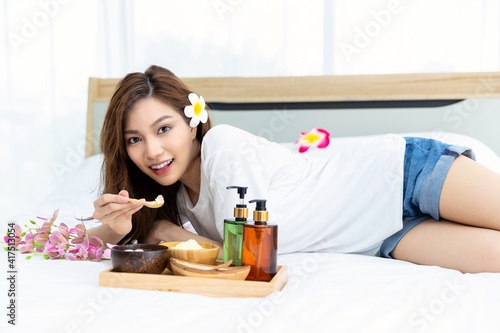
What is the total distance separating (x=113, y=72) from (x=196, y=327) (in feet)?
7.73

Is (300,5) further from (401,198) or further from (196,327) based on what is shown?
(196,327)

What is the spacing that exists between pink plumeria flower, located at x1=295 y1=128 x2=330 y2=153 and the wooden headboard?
261 millimetres

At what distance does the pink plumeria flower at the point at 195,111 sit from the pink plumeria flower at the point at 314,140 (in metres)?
0.82

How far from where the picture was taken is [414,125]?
2.59 meters

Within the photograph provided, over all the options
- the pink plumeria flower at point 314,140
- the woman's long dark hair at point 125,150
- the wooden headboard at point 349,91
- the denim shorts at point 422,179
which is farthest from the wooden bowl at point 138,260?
the wooden headboard at point 349,91

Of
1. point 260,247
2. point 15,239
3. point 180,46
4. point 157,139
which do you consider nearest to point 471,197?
point 260,247

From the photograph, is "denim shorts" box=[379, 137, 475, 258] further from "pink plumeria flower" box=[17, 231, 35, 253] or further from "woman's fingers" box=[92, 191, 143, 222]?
"pink plumeria flower" box=[17, 231, 35, 253]

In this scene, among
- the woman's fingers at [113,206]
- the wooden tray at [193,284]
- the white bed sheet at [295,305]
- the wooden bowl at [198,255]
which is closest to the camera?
the white bed sheet at [295,305]

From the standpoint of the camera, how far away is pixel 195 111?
159cm

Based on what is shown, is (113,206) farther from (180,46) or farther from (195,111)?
(180,46)

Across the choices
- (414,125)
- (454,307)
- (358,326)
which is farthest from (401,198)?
(414,125)

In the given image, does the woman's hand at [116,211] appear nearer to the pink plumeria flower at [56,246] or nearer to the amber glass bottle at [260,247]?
the pink plumeria flower at [56,246]

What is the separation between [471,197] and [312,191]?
0.44 meters

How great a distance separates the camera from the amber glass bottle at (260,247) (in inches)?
45.9
